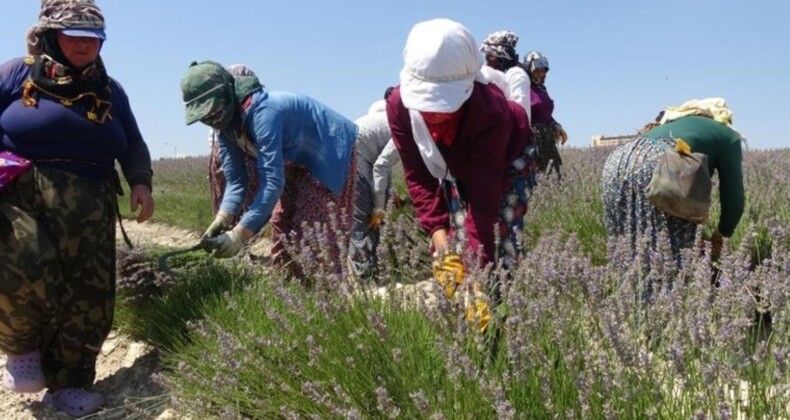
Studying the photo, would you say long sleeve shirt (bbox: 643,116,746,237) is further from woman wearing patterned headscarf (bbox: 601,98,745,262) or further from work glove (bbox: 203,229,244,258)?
work glove (bbox: 203,229,244,258)

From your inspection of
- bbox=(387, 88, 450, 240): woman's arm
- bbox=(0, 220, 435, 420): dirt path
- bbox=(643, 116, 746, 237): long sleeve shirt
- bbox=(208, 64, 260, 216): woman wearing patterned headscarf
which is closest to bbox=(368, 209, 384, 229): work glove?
bbox=(208, 64, 260, 216): woman wearing patterned headscarf

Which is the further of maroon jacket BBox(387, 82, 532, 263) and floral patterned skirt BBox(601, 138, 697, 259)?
floral patterned skirt BBox(601, 138, 697, 259)

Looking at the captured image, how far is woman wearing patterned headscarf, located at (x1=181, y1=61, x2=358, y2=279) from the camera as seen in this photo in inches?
111

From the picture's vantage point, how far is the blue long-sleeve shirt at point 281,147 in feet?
9.38

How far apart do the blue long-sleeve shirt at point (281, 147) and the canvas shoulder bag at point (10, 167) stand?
85 cm

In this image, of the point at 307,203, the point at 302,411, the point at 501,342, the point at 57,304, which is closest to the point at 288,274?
the point at 307,203

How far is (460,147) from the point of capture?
236cm

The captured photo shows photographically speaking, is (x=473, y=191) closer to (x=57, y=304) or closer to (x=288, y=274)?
(x=288, y=274)

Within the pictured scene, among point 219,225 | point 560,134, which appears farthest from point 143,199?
point 560,134

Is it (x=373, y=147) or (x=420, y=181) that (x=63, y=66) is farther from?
(x=373, y=147)

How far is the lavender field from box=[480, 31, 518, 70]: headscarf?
244cm

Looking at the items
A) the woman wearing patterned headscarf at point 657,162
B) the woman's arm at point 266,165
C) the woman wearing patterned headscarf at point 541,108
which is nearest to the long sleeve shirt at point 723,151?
the woman wearing patterned headscarf at point 657,162

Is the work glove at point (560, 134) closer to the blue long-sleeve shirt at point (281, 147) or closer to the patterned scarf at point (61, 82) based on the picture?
the blue long-sleeve shirt at point (281, 147)

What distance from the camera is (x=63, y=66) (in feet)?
8.68
